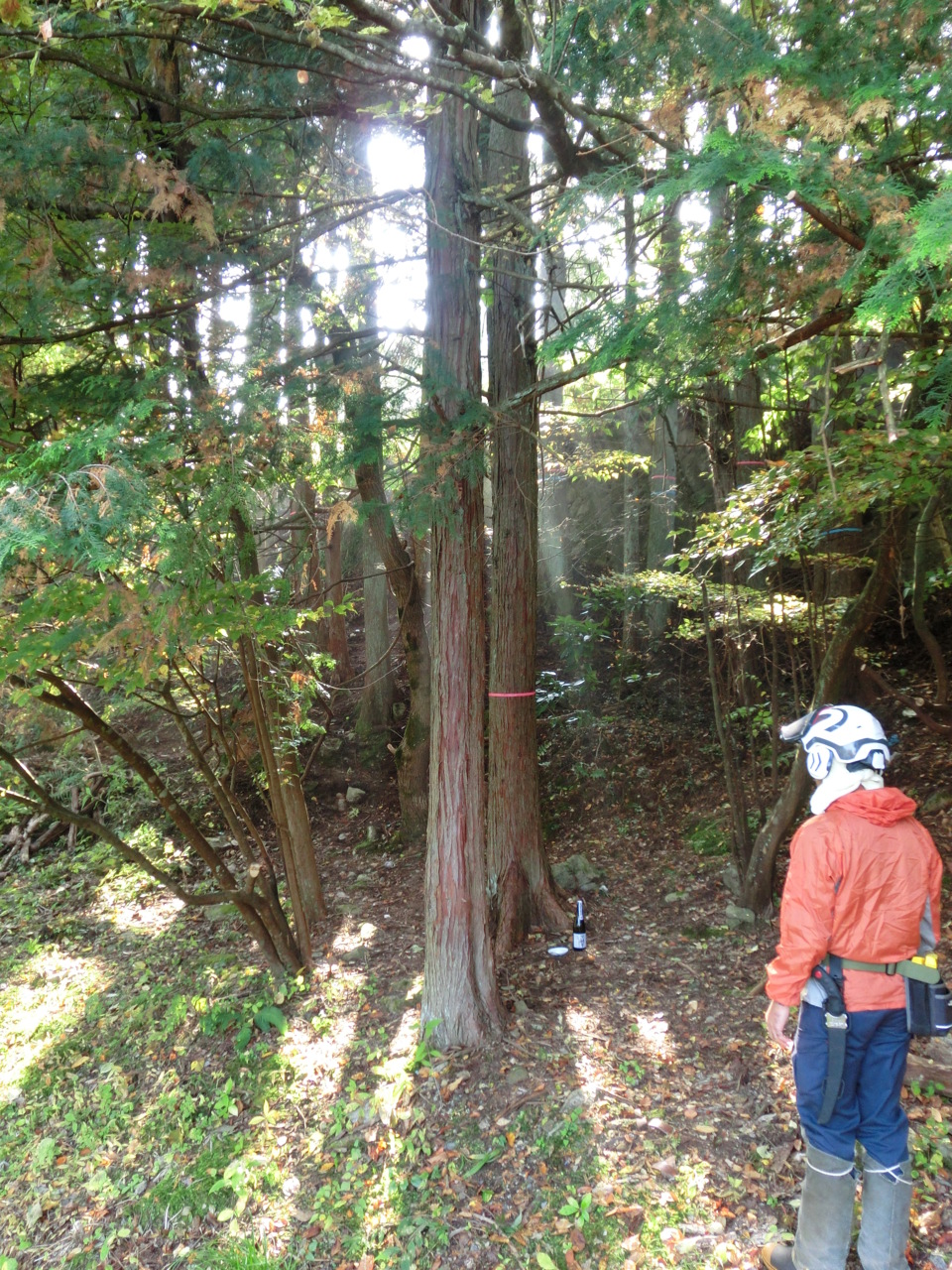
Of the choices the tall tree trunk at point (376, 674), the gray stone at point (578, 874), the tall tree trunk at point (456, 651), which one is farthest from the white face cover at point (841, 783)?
the tall tree trunk at point (376, 674)

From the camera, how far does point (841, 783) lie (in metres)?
2.52

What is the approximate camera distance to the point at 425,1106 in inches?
155

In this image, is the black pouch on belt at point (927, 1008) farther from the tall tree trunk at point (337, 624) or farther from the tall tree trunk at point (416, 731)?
the tall tree trunk at point (337, 624)

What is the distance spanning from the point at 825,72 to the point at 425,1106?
16.7 ft

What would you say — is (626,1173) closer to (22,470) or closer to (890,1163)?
(890,1163)

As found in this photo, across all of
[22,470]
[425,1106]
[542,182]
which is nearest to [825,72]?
[542,182]

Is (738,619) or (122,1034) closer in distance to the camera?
(738,619)

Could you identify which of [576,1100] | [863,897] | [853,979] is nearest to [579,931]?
[576,1100]

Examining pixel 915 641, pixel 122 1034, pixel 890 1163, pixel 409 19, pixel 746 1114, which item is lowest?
pixel 122 1034

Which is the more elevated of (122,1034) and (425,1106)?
(425,1106)

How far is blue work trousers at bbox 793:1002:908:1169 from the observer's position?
8.14ft

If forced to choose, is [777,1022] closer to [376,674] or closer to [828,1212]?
[828,1212]

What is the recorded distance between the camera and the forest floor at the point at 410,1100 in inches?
124

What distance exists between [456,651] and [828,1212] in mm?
3017
